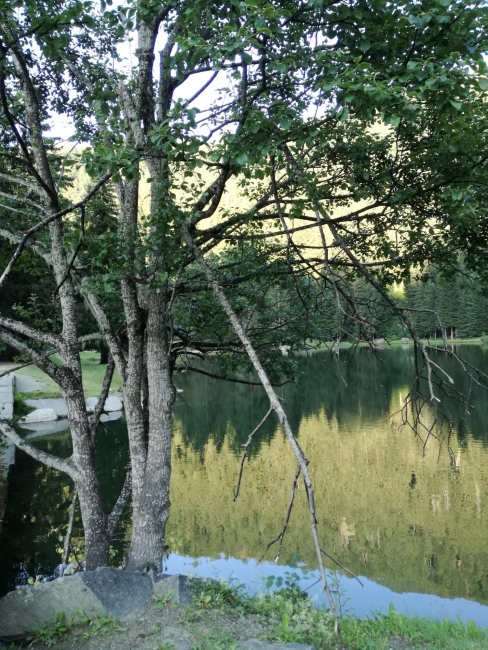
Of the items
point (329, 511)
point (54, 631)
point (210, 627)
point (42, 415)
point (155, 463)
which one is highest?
point (155, 463)

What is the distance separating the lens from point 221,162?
20.2 ft

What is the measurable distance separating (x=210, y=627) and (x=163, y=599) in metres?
0.61

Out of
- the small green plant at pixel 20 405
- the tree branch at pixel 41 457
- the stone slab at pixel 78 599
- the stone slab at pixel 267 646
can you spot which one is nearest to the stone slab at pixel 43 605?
the stone slab at pixel 78 599

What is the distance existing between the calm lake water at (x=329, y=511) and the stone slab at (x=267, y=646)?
1.55 metres

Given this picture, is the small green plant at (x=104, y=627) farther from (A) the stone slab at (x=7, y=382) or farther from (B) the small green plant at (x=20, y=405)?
(A) the stone slab at (x=7, y=382)

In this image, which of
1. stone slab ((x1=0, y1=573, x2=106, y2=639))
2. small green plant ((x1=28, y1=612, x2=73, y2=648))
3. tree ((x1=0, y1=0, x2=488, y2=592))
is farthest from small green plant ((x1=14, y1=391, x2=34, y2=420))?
small green plant ((x1=28, y1=612, x2=73, y2=648))

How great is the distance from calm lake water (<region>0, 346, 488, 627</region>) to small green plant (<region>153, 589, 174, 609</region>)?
159 centimetres

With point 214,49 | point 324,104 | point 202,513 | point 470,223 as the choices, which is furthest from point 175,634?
point 202,513

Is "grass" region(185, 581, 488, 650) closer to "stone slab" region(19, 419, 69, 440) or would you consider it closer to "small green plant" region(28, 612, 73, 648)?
"small green plant" region(28, 612, 73, 648)

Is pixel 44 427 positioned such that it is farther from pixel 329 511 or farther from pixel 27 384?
pixel 329 511

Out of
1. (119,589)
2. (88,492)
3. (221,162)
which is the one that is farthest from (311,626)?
(221,162)

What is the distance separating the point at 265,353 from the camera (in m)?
9.55

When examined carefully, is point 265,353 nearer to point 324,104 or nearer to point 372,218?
point 372,218

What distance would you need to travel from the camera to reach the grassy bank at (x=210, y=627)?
16.6 ft
